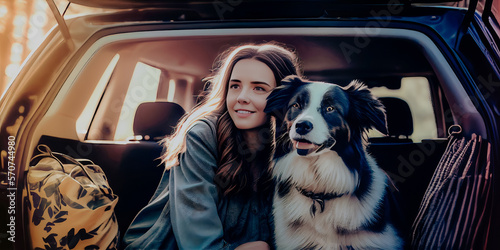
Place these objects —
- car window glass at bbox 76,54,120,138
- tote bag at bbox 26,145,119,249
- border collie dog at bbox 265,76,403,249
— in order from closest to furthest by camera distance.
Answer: border collie dog at bbox 265,76,403,249 → tote bag at bbox 26,145,119,249 → car window glass at bbox 76,54,120,138

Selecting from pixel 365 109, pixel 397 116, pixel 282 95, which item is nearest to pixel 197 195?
pixel 282 95

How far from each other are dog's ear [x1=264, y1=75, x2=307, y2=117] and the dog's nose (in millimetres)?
106

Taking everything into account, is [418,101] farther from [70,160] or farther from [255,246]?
[70,160]

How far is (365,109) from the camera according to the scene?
1.89 m

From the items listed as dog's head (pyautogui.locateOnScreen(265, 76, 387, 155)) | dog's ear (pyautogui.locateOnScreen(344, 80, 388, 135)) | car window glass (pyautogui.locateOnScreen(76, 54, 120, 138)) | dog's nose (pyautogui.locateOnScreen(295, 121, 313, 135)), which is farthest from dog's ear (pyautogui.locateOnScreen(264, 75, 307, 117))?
car window glass (pyautogui.locateOnScreen(76, 54, 120, 138))

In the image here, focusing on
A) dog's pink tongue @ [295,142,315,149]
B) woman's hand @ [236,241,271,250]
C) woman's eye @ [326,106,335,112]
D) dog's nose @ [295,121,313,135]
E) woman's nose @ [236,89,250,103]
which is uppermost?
woman's nose @ [236,89,250,103]

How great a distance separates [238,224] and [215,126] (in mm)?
474

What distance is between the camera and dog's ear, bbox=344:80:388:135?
1880 millimetres

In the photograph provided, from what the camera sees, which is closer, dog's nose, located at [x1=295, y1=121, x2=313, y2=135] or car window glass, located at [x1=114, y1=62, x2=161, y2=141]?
dog's nose, located at [x1=295, y1=121, x2=313, y2=135]

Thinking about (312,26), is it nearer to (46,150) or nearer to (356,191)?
(356,191)

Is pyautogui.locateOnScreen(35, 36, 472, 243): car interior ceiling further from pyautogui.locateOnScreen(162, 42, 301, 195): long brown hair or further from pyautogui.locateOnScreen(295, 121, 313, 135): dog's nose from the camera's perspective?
pyautogui.locateOnScreen(295, 121, 313, 135): dog's nose

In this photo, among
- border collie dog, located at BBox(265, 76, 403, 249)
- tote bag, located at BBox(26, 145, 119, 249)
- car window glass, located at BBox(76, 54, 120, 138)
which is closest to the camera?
border collie dog, located at BBox(265, 76, 403, 249)

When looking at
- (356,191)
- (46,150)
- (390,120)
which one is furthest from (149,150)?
(390,120)

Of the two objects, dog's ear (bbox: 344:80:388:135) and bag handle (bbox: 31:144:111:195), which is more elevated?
dog's ear (bbox: 344:80:388:135)
